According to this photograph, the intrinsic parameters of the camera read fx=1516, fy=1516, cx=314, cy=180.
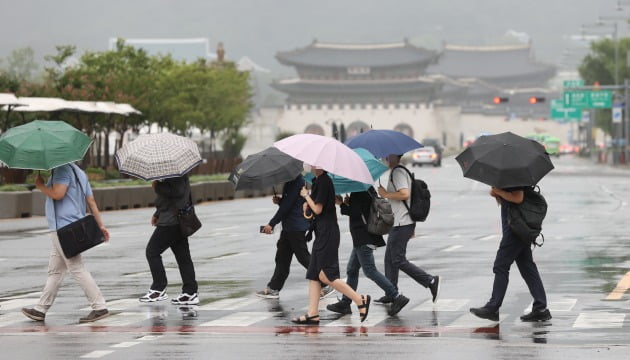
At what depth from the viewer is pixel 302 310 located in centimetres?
1533

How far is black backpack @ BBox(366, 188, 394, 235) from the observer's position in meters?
14.6

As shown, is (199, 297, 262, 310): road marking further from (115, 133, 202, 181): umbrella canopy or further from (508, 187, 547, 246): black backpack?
(508, 187, 547, 246): black backpack

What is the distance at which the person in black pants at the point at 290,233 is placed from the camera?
53.4 feet

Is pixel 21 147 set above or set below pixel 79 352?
above

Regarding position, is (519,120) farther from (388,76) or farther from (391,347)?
(391,347)

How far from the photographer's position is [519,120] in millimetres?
181375

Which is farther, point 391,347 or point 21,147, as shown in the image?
point 21,147

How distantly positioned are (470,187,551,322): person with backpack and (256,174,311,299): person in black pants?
2715 millimetres

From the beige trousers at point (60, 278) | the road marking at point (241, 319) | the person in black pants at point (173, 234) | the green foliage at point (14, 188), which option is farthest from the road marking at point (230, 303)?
the green foliage at point (14, 188)

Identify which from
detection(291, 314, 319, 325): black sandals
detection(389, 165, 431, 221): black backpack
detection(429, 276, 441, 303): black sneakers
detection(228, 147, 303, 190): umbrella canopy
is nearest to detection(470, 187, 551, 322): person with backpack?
detection(389, 165, 431, 221): black backpack

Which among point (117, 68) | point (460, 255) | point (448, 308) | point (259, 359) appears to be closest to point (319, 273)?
point (448, 308)

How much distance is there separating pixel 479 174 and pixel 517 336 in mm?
1757

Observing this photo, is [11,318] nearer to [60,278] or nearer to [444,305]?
[60,278]

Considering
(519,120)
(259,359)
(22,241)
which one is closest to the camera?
(259,359)
